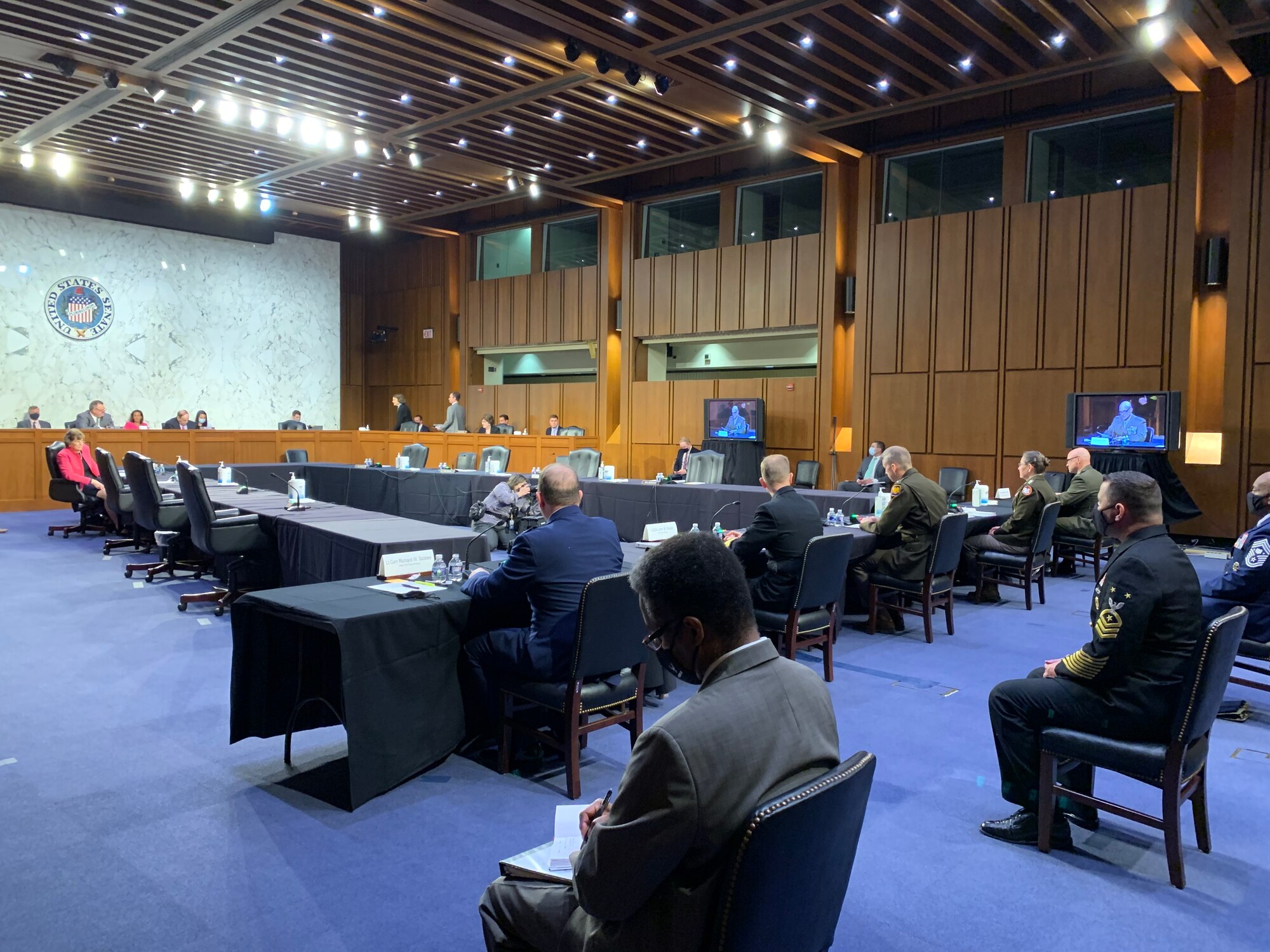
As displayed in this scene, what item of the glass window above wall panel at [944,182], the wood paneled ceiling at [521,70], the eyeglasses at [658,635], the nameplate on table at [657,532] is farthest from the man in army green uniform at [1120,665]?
the glass window above wall panel at [944,182]

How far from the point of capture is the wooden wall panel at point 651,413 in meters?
14.0

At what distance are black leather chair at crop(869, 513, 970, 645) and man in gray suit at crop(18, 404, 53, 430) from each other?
1141cm

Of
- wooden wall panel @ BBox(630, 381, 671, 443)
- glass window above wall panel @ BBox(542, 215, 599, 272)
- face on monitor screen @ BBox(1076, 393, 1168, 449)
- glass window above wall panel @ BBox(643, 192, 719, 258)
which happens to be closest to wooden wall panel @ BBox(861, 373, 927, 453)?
face on monitor screen @ BBox(1076, 393, 1168, 449)

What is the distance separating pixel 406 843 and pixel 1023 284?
1016cm

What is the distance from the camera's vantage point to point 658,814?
1255 mm

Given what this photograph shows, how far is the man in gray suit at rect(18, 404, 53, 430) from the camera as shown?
12215 millimetres

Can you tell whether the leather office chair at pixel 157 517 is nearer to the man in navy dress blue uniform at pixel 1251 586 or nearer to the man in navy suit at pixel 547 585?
the man in navy suit at pixel 547 585

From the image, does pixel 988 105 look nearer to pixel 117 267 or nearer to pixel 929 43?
pixel 929 43

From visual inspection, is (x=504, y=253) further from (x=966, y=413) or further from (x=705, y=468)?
(x=705, y=468)

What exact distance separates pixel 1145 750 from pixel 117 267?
1705 cm

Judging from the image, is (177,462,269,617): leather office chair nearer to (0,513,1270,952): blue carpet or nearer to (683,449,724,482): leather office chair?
(0,513,1270,952): blue carpet

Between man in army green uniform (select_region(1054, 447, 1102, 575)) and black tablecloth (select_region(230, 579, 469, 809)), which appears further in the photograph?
man in army green uniform (select_region(1054, 447, 1102, 575))

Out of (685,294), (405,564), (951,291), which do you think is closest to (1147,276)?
(951,291)

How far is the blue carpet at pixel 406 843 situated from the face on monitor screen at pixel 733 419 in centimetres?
822
